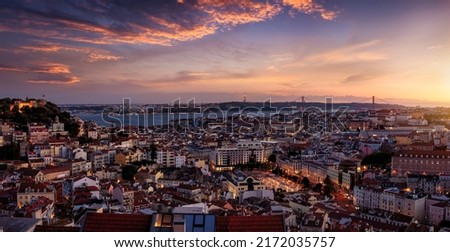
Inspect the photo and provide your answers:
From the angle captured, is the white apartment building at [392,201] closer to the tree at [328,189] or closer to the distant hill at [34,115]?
the tree at [328,189]

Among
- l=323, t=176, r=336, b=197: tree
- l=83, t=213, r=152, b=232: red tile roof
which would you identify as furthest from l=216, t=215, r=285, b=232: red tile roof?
l=323, t=176, r=336, b=197: tree

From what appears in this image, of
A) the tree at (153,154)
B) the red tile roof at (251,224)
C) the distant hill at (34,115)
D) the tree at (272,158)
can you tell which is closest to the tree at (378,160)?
the tree at (272,158)

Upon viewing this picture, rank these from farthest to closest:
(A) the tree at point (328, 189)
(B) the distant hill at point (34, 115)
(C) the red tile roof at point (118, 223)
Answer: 1. (B) the distant hill at point (34, 115)
2. (A) the tree at point (328, 189)
3. (C) the red tile roof at point (118, 223)

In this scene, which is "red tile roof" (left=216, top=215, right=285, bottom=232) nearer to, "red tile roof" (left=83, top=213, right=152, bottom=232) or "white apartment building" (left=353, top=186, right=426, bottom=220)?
"red tile roof" (left=83, top=213, right=152, bottom=232)

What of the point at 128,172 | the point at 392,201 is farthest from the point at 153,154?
the point at 392,201

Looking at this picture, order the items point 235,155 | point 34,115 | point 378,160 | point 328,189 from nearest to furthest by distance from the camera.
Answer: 1. point 328,189
2. point 378,160
3. point 235,155
4. point 34,115

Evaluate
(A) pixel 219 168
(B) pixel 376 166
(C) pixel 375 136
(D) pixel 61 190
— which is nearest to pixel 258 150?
(A) pixel 219 168

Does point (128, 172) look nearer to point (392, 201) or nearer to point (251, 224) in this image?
point (392, 201)
